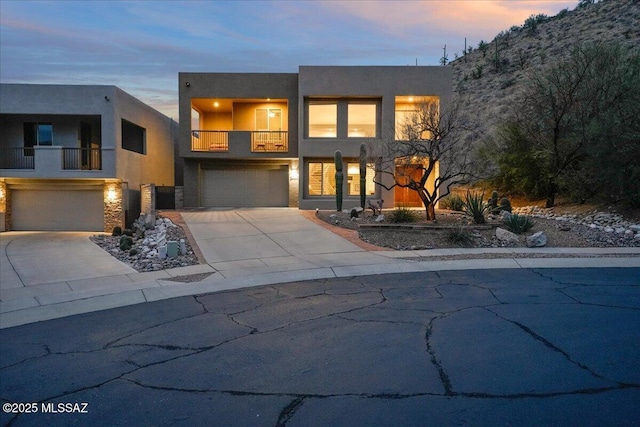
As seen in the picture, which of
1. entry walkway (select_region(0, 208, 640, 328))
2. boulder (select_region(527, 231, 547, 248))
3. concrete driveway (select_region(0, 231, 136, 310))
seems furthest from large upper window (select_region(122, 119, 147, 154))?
boulder (select_region(527, 231, 547, 248))

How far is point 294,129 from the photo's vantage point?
1078 inches

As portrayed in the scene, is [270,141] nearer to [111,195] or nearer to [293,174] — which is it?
[293,174]

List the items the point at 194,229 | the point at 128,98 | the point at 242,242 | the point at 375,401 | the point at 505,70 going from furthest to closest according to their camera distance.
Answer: the point at 505,70 < the point at 128,98 < the point at 194,229 < the point at 242,242 < the point at 375,401

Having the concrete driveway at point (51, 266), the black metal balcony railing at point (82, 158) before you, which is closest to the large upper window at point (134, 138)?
the black metal balcony railing at point (82, 158)

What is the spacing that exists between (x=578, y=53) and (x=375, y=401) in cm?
2214

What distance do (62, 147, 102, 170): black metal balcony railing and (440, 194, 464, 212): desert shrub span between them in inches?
675

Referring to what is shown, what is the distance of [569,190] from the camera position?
21.8 meters

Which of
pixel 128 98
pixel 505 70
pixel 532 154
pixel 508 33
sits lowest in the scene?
pixel 532 154

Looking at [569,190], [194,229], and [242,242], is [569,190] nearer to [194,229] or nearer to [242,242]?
[242,242]

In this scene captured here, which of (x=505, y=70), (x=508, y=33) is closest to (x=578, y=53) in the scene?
(x=505, y=70)

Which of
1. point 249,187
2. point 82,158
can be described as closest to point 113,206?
point 82,158

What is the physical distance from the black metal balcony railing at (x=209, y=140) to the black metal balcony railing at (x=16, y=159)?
835 cm

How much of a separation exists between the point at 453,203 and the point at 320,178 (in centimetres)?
766

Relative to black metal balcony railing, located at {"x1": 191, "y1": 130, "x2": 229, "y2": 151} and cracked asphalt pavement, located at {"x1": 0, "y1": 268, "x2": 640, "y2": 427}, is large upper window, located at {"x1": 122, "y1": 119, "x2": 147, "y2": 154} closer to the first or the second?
black metal balcony railing, located at {"x1": 191, "y1": 130, "x2": 229, "y2": 151}
